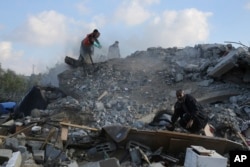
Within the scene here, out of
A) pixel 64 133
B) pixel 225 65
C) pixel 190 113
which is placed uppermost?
pixel 225 65

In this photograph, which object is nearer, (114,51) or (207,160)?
(207,160)

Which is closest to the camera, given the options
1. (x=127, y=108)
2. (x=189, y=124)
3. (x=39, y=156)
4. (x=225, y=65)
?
(x=39, y=156)

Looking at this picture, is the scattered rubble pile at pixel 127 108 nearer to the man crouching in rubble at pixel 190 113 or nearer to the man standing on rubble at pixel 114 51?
the man crouching in rubble at pixel 190 113

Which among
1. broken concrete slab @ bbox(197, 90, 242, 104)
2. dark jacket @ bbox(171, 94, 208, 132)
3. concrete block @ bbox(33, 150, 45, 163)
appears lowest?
concrete block @ bbox(33, 150, 45, 163)

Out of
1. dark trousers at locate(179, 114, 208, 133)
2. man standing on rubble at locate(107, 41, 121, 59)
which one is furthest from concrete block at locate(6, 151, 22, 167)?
man standing on rubble at locate(107, 41, 121, 59)

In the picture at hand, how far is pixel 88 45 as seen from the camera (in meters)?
13.3

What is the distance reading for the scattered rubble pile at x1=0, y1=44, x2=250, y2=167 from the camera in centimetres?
763

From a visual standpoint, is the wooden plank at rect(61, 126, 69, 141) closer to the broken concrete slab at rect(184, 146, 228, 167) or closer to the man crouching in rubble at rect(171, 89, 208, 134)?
the man crouching in rubble at rect(171, 89, 208, 134)

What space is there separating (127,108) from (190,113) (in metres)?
3.21

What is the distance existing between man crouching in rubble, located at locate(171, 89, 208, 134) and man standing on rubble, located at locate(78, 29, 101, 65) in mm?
5413

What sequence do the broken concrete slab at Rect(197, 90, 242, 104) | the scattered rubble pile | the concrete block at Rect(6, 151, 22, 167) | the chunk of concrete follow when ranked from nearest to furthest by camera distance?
the concrete block at Rect(6, 151, 22, 167), the scattered rubble pile, the broken concrete slab at Rect(197, 90, 242, 104), the chunk of concrete

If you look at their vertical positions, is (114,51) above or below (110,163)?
above

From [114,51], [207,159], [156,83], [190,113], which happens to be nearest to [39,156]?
[207,159]

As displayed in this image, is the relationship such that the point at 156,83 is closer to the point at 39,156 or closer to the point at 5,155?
the point at 39,156
